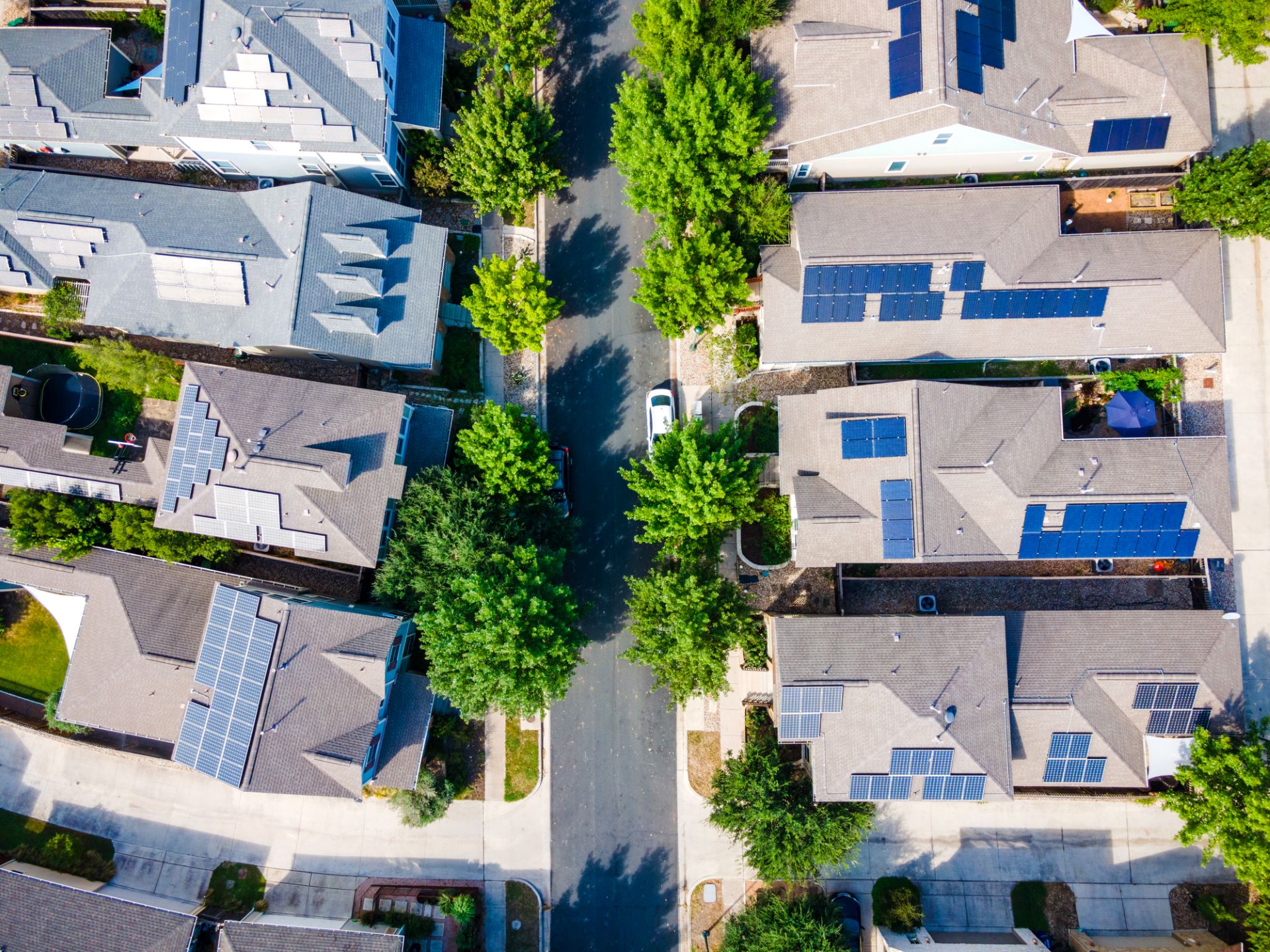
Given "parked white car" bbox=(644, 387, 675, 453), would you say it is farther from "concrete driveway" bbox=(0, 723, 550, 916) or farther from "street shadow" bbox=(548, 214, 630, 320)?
"concrete driveway" bbox=(0, 723, 550, 916)

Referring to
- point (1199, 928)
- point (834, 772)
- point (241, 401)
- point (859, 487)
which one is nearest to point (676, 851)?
point (834, 772)

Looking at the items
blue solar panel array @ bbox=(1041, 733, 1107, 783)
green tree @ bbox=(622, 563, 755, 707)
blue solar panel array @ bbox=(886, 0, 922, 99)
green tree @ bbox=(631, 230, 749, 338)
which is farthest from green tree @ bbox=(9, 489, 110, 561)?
blue solar panel array @ bbox=(1041, 733, 1107, 783)

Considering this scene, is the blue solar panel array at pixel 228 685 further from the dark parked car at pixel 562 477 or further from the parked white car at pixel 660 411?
the parked white car at pixel 660 411

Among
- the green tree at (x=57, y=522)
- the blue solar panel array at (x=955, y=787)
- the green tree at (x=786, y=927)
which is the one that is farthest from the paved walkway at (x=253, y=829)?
the blue solar panel array at (x=955, y=787)

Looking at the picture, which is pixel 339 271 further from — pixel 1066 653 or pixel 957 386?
pixel 1066 653

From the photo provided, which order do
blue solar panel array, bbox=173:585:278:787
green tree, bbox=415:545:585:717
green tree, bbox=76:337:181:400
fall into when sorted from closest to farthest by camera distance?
green tree, bbox=415:545:585:717 → blue solar panel array, bbox=173:585:278:787 → green tree, bbox=76:337:181:400
